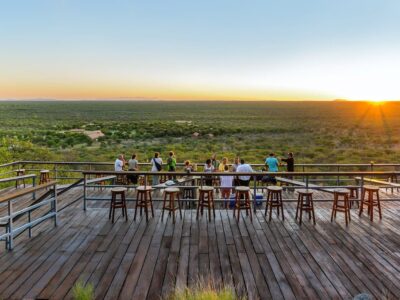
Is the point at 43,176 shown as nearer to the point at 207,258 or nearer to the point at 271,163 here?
the point at 271,163

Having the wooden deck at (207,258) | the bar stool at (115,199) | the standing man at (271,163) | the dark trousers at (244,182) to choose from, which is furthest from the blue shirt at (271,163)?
the bar stool at (115,199)

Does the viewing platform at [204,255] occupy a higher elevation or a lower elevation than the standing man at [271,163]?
lower

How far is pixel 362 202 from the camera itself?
7035 millimetres

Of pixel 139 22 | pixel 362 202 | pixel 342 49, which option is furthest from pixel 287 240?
pixel 342 49

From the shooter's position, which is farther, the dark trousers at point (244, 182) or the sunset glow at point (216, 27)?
the sunset glow at point (216, 27)

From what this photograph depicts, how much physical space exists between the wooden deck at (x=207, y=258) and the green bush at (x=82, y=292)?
0.10 meters

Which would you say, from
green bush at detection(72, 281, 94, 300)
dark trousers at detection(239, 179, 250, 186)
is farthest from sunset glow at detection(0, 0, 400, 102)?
green bush at detection(72, 281, 94, 300)

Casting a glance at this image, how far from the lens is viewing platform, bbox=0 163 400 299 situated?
393 cm

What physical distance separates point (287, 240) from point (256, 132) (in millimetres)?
46053

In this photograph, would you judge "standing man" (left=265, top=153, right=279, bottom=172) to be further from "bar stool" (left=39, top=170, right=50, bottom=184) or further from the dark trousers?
"bar stool" (left=39, top=170, right=50, bottom=184)

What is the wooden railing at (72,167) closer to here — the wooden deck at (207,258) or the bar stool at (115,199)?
the bar stool at (115,199)

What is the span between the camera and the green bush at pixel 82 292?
11.6 feet

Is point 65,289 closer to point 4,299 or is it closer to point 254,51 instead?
point 4,299

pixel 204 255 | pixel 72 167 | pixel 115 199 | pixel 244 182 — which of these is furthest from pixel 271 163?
pixel 72 167
